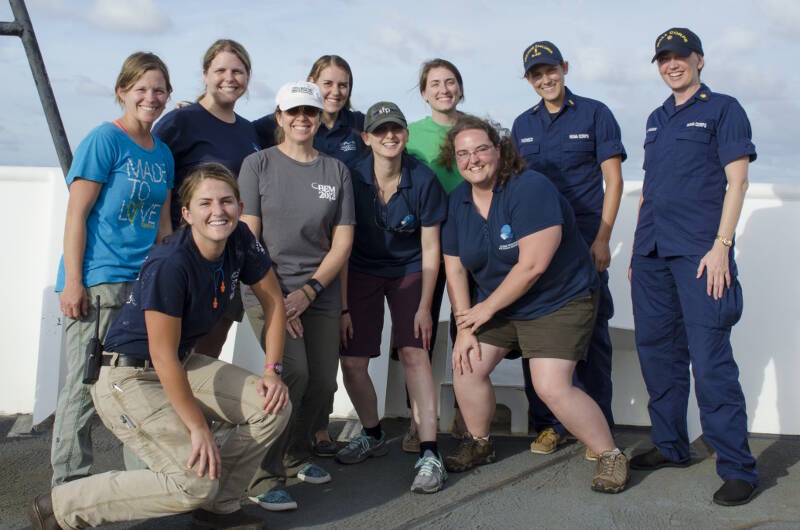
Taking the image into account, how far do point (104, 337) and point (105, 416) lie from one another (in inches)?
16.4

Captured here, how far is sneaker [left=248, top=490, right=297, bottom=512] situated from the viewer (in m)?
3.40

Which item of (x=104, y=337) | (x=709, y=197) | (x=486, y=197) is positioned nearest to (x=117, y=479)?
(x=104, y=337)

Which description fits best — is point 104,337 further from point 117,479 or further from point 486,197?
point 486,197

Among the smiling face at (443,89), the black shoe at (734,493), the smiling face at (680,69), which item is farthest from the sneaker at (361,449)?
the smiling face at (680,69)

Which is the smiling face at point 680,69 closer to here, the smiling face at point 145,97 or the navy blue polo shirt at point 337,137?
the navy blue polo shirt at point 337,137

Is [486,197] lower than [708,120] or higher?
lower

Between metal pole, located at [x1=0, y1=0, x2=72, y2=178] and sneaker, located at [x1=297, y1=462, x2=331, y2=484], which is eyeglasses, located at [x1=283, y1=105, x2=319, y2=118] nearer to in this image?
metal pole, located at [x1=0, y1=0, x2=72, y2=178]

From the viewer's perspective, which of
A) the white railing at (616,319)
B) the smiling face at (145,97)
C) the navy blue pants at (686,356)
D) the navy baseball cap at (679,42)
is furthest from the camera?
the white railing at (616,319)

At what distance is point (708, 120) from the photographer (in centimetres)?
360

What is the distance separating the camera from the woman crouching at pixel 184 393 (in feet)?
9.60

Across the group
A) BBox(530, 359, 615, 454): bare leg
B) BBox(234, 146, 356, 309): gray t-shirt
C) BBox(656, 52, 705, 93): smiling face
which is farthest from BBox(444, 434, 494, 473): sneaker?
BBox(656, 52, 705, 93): smiling face

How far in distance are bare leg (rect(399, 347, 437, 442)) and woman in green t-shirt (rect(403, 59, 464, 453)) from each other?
22 centimetres

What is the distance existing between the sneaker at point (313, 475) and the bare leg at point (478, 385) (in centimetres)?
75

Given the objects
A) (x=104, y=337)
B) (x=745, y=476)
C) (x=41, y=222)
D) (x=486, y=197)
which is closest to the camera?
(x=104, y=337)
